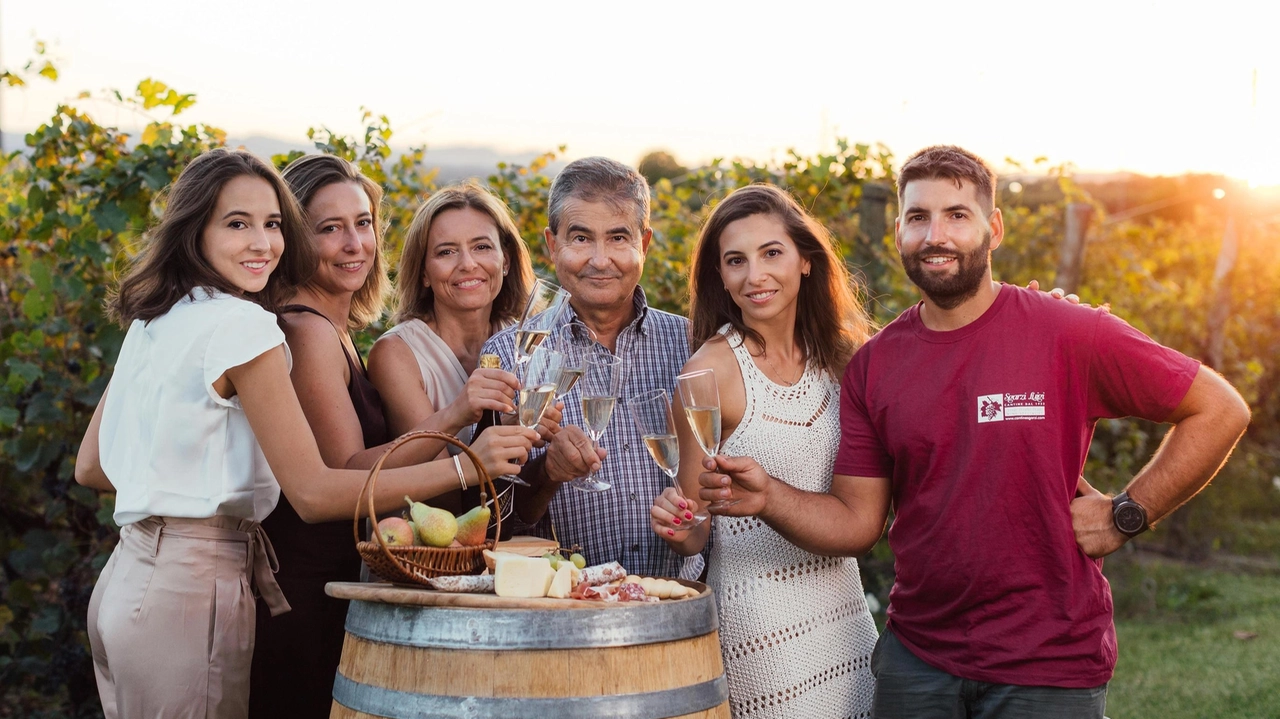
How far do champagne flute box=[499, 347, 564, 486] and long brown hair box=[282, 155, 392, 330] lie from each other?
3.40 ft

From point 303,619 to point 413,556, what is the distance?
2.58 feet

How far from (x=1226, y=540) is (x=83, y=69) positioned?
8.74 meters

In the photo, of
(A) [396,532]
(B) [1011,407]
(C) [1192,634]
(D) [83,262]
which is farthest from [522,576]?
(C) [1192,634]

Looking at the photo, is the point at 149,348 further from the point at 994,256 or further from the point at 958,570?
the point at 994,256

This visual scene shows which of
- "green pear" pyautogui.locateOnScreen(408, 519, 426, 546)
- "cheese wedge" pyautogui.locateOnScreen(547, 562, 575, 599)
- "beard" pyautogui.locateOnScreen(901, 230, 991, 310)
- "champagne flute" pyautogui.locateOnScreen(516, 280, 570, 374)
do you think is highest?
"beard" pyautogui.locateOnScreen(901, 230, 991, 310)

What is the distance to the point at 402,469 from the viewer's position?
8.54 ft

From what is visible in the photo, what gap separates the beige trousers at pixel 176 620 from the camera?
2553 mm

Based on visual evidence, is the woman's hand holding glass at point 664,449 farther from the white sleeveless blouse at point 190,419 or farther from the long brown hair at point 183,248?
the long brown hair at point 183,248

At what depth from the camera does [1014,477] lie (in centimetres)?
266

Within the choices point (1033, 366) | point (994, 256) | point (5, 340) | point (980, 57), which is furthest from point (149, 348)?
point (994, 256)

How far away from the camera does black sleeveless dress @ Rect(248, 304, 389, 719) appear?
115 inches

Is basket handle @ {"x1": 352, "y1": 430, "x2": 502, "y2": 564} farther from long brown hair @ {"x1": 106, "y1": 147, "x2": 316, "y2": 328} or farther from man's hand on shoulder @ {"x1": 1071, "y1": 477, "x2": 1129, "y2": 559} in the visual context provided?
man's hand on shoulder @ {"x1": 1071, "y1": 477, "x2": 1129, "y2": 559}

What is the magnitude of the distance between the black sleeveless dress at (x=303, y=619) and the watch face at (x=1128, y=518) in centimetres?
194

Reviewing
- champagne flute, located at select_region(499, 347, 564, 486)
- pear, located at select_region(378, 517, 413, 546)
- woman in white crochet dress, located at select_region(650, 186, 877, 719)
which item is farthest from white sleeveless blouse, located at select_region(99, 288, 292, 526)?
woman in white crochet dress, located at select_region(650, 186, 877, 719)
